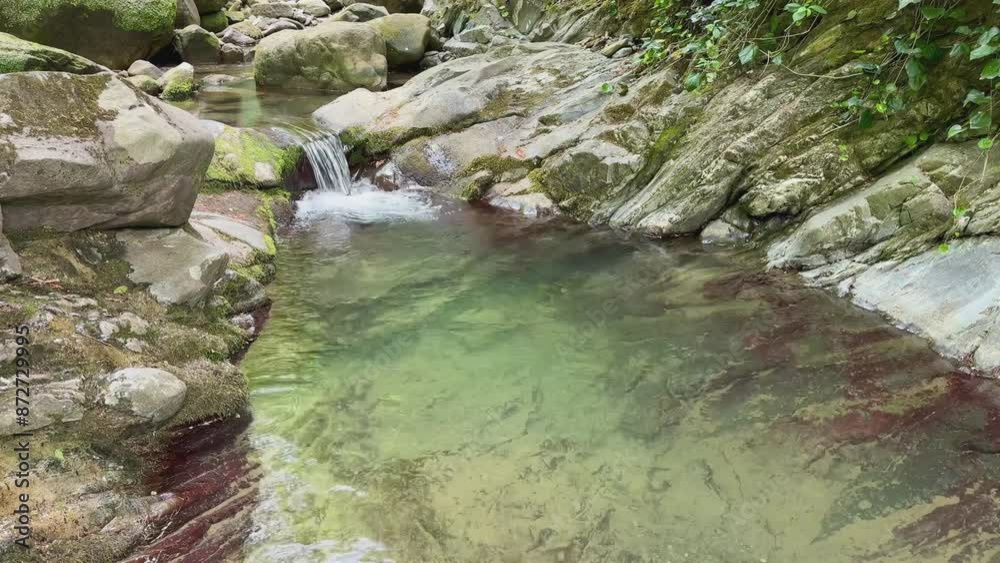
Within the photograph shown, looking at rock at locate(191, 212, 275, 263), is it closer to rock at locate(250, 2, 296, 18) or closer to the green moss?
the green moss

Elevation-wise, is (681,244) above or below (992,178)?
below

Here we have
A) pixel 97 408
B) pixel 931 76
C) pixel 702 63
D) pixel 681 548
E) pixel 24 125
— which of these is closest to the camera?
pixel 681 548

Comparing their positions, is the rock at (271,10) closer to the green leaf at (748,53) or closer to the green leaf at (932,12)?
the green leaf at (748,53)

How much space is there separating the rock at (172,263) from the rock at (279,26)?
23072 millimetres

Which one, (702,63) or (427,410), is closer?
(427,410)

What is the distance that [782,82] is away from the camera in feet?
26.6

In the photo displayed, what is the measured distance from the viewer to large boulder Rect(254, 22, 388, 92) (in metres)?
16.6

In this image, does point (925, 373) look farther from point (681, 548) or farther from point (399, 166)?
point (399, 166)

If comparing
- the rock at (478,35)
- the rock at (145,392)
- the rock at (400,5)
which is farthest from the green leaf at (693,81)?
the rock at (400,5)

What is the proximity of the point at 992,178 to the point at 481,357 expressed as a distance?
5058mm

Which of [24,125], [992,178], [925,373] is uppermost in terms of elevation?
[24,125]

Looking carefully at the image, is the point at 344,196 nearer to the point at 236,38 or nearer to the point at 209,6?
the point at 236,38

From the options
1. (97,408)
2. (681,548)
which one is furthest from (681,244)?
(97,408)

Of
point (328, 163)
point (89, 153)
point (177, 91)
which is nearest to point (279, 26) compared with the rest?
point (177, 91)
